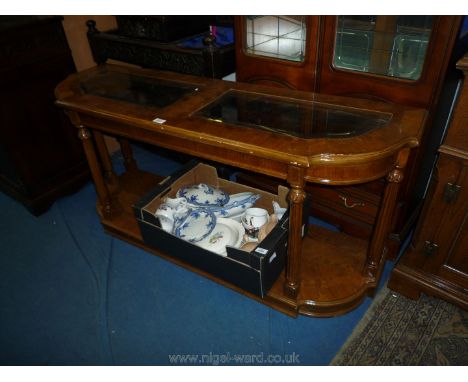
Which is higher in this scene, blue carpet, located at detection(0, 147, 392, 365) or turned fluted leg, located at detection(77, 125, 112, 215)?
turned fluted leg, located at detection(77, 125, 112, 215)

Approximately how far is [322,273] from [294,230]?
1.55ft

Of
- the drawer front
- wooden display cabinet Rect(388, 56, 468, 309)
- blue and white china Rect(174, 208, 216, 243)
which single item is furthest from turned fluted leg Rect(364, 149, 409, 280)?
blue and white china Rect(174, 208, 216, 243)

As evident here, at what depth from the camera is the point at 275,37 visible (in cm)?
189

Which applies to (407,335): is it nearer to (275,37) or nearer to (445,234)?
(445,234)

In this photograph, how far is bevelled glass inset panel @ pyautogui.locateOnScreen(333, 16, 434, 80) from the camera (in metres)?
1.49

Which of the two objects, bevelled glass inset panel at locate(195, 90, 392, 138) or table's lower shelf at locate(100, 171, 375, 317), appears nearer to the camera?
bevelled glass inset panel at locate(195, 90, 392, 138)

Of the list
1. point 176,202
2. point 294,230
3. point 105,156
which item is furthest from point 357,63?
point 105,156

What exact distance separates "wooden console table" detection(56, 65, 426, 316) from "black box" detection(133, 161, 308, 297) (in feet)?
0.33

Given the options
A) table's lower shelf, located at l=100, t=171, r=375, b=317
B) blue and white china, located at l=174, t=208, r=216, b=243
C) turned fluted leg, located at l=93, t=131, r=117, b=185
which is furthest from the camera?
→ turned fluted leg, located at l=93, t=131, r=117, b=185

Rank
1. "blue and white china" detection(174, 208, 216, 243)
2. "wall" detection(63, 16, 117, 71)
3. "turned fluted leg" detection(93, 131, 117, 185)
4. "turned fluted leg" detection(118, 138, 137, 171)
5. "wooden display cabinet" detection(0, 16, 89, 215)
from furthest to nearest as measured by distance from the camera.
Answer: "turned fluted leg" detection(118, 138, 137, 171)
"wall" detection(63, 16, 117, 71)
"turned fluted leg" detection(93, 131, 117, 185)
"wooden display cabinet" detection(0, 16, 89, 215)
"blue and white china" detection(174, 208, 216, 243)

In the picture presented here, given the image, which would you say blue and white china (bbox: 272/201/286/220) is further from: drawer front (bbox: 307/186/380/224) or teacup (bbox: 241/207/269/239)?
drawer front (bbox: 307/186/380/224)

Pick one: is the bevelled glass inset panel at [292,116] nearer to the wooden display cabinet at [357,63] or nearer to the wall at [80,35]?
the wooden display cabinet at [357,63]
